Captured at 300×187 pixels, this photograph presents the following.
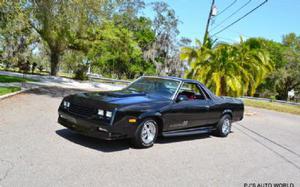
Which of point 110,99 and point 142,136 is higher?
point 110,99

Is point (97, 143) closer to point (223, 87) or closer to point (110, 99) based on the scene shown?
point (110, 99)

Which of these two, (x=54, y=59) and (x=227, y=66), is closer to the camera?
(x=227, y=66)

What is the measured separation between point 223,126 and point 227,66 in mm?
9782

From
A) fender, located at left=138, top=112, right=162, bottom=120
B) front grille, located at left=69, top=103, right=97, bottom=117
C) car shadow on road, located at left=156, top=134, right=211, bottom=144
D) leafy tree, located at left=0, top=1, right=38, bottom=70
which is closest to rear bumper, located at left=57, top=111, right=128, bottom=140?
front grille, located at left=69, top=103, right=97, bottom=117

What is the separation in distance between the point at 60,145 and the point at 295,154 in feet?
19.7

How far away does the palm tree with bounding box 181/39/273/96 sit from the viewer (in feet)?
60.1

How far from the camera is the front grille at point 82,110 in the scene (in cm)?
638

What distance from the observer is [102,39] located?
2795 cm

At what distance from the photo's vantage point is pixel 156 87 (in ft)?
26.1

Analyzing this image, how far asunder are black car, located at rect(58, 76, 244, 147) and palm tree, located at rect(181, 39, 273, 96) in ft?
30.4

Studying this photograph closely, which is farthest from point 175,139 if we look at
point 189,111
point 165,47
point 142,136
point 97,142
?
point 165,47

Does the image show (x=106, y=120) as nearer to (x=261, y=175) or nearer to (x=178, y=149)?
(x=178, y=149)

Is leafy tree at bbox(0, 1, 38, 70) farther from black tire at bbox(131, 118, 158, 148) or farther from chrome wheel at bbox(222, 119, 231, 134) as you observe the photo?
chrome wheel at bbox(222, 119, 231, 134)

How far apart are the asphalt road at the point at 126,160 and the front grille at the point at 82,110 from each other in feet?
2.13
